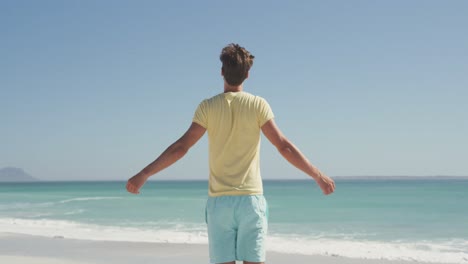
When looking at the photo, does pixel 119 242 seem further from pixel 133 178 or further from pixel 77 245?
pixel 133 178

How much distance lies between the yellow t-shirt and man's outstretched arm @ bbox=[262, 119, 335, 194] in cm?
4

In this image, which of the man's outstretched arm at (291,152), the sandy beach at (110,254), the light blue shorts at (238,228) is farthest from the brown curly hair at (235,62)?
the sandy beach at (110,254)

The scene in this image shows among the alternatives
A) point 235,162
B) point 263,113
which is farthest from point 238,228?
point 263,113

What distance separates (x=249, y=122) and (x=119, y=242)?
8.53 metres

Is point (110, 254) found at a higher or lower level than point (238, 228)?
lower

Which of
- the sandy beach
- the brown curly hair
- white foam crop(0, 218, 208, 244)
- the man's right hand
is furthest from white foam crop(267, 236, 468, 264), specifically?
the brown curly hair

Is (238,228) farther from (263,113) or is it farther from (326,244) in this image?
(326,244)

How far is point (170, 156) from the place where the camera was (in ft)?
8.47

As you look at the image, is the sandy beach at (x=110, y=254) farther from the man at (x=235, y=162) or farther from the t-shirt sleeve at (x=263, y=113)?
the t-shirt sleeve at (x=263, y=113)

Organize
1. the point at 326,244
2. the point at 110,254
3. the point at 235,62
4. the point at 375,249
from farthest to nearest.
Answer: the point at 326,244, the point at 375,249, the point at 110,254, the point at 235,62

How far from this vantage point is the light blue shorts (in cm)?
254

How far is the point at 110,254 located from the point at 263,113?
6737 mm

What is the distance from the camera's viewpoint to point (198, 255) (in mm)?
8430

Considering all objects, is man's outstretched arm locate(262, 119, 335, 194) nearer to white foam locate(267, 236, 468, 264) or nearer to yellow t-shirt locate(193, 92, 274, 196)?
yellow t-shirt locate(193, 92, 274, 196)
